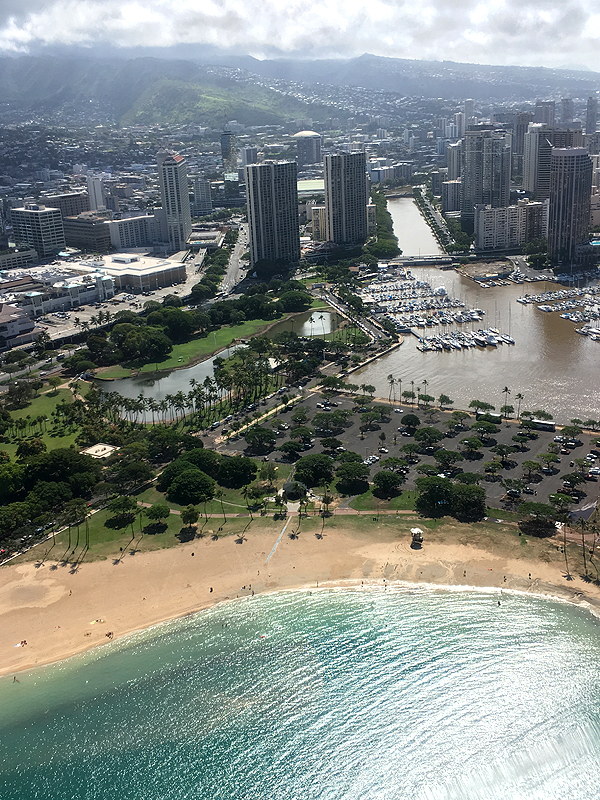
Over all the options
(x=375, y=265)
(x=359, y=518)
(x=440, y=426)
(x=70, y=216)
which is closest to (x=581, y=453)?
(x=440, y=426)

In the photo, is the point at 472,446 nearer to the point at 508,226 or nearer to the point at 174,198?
the point at 508,226

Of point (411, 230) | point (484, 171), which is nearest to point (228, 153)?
point (411, 230)

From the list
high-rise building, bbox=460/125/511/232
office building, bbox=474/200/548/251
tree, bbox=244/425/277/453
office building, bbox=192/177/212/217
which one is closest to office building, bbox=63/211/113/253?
office building, bbox=192/177/212/217

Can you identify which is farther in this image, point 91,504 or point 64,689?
point 91,504

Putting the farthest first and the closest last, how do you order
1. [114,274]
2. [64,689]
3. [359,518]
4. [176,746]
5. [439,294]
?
[114,274]
[439,294]
[359,518]
[64,689]
[176,746]

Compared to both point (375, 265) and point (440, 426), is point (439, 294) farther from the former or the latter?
point (440, 426)

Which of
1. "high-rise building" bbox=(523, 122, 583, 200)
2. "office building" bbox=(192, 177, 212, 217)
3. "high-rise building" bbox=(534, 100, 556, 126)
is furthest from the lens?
"high-rise building" bbox=(534, 100, 556, 126)

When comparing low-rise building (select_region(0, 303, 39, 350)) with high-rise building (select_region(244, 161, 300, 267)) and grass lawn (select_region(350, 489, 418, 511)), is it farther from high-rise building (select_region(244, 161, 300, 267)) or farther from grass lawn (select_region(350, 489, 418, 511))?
grass lawn (select_region(350, 489, 418, 511))
